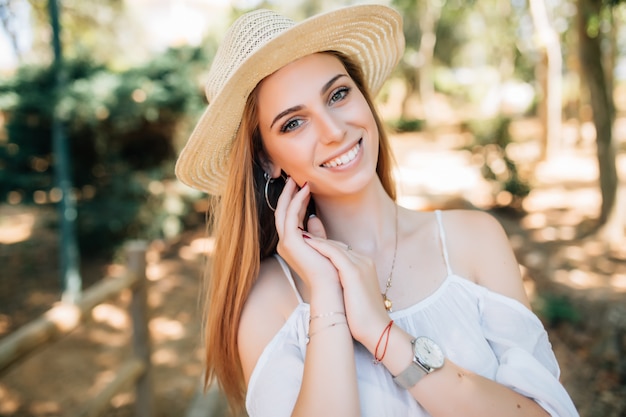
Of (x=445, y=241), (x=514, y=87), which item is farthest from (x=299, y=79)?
(x=514, y=87)

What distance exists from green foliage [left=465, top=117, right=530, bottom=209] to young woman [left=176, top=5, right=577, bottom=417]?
8.52 metres

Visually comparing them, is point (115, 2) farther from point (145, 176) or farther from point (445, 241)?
point (445, 241)

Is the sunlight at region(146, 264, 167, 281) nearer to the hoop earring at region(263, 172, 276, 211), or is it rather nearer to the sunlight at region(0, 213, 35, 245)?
the sunlight at region(0, 213, 35, 245)

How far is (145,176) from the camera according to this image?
6914 millimetres

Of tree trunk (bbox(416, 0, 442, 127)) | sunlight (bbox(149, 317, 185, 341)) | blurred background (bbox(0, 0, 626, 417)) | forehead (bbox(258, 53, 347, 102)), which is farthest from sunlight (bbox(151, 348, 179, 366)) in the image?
tree trunk (bbox(416, 0, 442, 127))

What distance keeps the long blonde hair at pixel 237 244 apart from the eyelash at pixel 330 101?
0.16 meters

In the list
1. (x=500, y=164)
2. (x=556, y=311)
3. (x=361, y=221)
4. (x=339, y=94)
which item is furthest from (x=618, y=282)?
(x=339, y=94)

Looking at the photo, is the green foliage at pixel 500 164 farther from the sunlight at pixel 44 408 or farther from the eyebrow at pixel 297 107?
the eyebrow at pixel 297 107

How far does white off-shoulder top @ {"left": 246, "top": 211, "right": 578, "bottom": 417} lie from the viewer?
4.95 feet

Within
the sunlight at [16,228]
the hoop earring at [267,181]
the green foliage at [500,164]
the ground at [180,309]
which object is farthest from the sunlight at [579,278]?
the sunlight at [16,228]

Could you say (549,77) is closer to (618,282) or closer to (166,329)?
(618,282)

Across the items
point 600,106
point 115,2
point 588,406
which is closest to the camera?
point 588,406

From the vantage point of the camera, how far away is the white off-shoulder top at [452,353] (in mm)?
1508

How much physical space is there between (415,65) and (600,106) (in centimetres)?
2141
